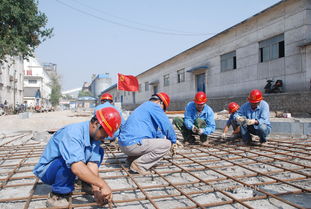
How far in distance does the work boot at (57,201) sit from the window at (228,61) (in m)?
10.5

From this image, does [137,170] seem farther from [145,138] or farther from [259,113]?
[259,113]

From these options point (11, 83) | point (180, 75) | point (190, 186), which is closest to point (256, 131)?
point (190, 186)

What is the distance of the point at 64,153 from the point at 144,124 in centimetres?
119

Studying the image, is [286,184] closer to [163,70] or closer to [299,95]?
[299,95]

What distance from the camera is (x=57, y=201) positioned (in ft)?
6.04

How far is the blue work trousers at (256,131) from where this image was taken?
3.80 m

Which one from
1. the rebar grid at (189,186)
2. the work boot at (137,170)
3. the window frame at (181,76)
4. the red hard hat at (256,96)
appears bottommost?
the rebar grid at (189,186)

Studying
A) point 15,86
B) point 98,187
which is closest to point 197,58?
point 98,187

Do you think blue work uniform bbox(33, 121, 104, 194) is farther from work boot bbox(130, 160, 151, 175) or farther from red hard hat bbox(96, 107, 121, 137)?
work boot bbox(130, 160, 151, 175)

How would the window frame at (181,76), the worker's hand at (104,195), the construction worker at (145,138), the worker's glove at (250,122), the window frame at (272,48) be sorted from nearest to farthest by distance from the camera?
the worker's hand at (104,195)
the construction worker at (145,138)
the worker's glove at (250,122)
the window frame at (272,48)
the window frame at (181,76)

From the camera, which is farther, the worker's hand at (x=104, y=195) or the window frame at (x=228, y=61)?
the window frame at (x=228, y=61)

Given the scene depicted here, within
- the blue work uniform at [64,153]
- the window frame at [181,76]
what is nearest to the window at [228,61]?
the window frame at [181,76]

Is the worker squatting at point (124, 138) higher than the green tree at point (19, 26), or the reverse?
the green tree at point (19, 26)

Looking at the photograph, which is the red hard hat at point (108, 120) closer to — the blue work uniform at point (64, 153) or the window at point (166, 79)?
the blue work uniform at point (64, 153)
